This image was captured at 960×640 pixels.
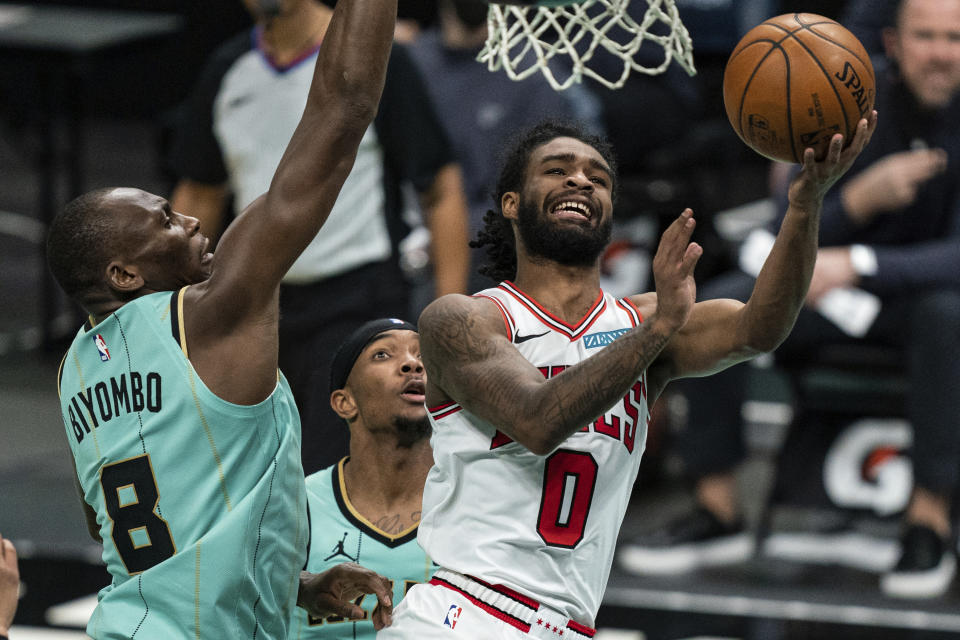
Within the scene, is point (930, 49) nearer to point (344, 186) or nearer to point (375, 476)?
point (344, 186)

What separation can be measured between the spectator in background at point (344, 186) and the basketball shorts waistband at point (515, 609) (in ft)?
6.38

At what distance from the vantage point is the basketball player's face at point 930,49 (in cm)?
714

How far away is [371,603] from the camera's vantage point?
4.18m

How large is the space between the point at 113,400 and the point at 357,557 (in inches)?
34.6

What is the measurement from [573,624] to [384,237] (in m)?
2.37

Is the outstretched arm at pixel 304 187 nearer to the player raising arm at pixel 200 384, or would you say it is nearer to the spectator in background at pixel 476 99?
the player raising arm at pixel 200 384

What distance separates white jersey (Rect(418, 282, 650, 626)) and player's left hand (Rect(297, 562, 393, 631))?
0.16 metres

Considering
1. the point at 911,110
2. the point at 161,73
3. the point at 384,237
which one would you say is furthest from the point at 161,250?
the point at 161,73

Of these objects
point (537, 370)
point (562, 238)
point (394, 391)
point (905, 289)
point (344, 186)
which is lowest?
point (905, 289)

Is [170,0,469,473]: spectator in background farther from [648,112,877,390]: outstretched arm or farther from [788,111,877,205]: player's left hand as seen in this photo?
[788,111,877,205]: player's left hand

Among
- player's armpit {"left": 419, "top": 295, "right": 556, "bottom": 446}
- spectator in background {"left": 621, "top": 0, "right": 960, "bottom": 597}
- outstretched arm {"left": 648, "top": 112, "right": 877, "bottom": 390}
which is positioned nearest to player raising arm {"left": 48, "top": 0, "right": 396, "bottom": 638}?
player's armpit {"left": 419, "top": 295, "right": 556, "bottom": 446}

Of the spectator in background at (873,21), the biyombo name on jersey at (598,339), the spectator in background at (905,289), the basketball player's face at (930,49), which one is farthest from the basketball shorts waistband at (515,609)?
the spectator in background at (873,21)

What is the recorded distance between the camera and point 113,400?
3631 mm

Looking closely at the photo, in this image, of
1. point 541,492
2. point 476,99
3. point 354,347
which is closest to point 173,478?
point 541,492
